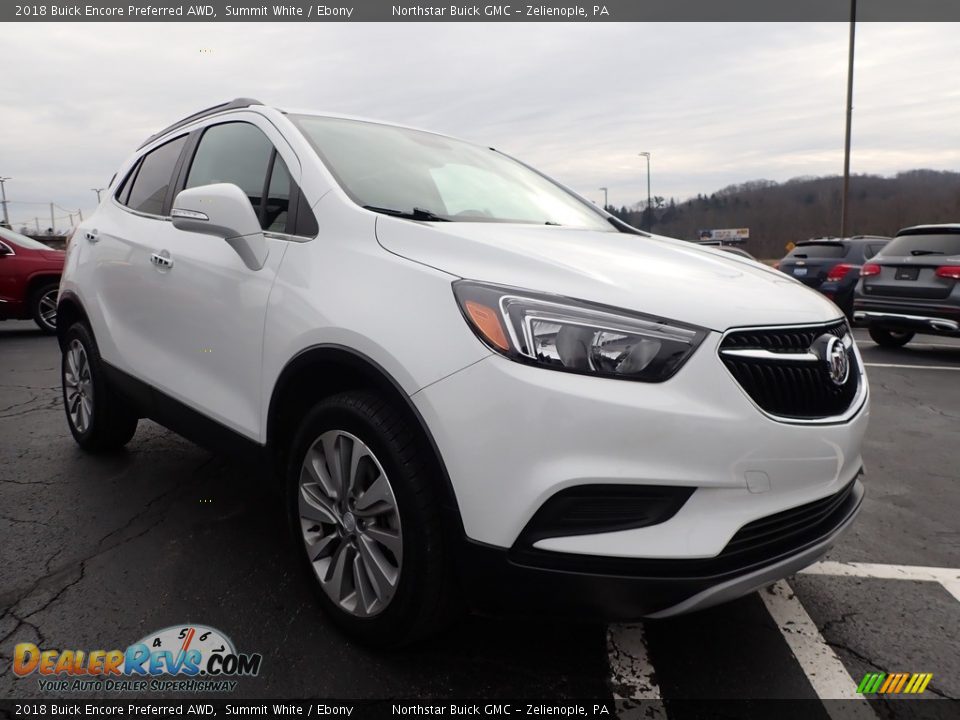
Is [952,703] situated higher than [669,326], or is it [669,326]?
[669,326]

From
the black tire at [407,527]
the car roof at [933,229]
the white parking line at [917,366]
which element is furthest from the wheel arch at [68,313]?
the car roof at [933,229]

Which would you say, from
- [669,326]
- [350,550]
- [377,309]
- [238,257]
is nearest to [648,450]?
[669,326]

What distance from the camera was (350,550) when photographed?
209 centimetres

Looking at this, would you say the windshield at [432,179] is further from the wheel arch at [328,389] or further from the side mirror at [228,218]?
the wheel arch at [328,389]

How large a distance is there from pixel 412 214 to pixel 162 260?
1.34 metres

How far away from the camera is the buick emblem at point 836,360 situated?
6.42 ft

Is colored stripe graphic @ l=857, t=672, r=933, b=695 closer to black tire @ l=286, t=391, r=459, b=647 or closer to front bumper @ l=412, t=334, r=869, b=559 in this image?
front bumper @ l=412, t=334, r=869, b=559

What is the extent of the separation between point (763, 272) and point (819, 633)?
1.21 meters

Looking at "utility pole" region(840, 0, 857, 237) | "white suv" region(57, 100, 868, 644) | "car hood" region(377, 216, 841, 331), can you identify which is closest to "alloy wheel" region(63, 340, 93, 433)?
"white suv" region(57, 100, 868, 644)

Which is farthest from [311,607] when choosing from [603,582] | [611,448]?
[611,448]

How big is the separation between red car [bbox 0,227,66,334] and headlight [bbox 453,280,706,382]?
9.74 m

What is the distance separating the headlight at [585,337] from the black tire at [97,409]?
8.70 ft

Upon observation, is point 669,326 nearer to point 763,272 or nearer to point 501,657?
point 763,272

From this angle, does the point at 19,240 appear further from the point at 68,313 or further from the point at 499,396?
the point at 499,396
